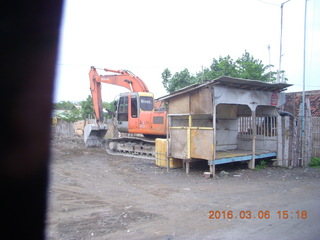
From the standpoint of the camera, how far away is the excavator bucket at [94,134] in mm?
16641

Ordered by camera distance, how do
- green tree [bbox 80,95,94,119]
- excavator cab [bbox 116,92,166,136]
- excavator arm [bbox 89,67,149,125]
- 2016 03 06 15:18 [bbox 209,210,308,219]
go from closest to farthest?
1. 2016 03 06 15:18 [bbox 209,210,308,219]
2. excavator cab [bbox 116,92,166,136]
3. excavator arm [bbox 89,67,149,125]
4. green tree [bbox 80,95,94,119]

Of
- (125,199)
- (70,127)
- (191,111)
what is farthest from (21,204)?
(70,127)

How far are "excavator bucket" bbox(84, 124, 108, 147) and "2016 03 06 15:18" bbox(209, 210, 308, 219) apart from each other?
39.8ft

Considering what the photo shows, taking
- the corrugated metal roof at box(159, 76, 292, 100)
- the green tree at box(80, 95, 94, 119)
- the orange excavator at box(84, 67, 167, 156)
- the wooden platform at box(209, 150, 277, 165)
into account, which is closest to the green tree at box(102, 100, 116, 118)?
the orange excavator at box(84, 67, 167, 156)

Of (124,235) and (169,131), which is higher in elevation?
(169,131)

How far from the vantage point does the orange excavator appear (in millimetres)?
13281

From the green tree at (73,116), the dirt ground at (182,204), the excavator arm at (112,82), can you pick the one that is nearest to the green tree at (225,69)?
the excavator arm at (112,82)

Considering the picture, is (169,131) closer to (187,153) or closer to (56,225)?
(187,153)

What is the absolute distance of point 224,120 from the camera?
38.8 ft

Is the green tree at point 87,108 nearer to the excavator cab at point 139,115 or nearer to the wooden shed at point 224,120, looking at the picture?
the excavator cab at point 139,115

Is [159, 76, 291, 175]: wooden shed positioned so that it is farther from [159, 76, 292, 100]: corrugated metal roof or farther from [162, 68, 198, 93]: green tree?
[162, 68, 198, 93]: green tree

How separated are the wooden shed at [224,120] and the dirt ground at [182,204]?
771 mm

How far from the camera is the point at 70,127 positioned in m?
30.9

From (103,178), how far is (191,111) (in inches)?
146
